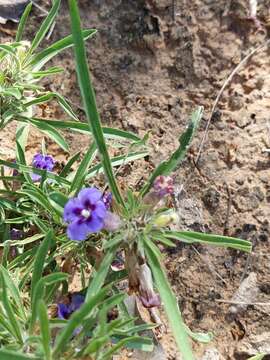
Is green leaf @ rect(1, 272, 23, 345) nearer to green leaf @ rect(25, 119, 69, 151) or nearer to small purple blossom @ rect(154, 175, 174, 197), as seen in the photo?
small purple blossom @ rect(154, 175, 174, 197)

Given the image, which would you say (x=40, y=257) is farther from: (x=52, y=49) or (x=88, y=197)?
(x=52, y=49)

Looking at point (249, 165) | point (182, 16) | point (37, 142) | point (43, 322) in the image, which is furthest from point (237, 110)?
point (43, 322)

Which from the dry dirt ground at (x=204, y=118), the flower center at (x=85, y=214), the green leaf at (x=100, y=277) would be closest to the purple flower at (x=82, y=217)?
the flower center at (x=85, y=214)

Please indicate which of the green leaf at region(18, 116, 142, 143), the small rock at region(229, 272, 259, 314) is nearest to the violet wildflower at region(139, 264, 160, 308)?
the green leaf at region(18, 116, 142, 143)

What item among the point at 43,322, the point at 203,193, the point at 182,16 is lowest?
the point at 43,322

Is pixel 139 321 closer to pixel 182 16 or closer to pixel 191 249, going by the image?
pixel 191 249

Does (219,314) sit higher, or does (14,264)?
(14,264)

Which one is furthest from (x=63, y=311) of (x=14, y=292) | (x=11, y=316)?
(x=11, y=316)
